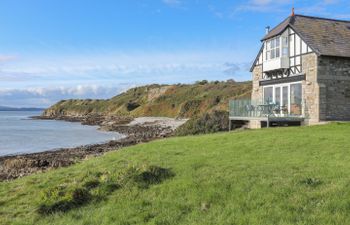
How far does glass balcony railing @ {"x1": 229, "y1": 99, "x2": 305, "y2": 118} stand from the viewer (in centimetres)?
2708

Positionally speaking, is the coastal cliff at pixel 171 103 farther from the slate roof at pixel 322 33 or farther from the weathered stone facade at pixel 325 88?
the weathered stone facade at pixel 325 88

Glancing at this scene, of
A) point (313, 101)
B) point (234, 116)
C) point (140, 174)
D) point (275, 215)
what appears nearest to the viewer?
point (275, 215)

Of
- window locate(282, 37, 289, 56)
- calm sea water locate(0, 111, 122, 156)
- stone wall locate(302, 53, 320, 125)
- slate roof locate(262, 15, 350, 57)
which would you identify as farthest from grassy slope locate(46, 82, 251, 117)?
stone wall locate(302, 53, 320, 125)

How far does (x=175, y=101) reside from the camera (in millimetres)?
86562

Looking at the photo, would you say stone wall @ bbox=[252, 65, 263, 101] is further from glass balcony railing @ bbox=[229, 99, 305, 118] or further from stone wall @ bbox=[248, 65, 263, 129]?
glass balcony railing @ bbox=[229, 99, 305, 118]

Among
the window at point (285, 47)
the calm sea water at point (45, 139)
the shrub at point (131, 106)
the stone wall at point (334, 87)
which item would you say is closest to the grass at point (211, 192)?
the stone wall at point (334, 87)

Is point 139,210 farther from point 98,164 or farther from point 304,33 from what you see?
point 304,33

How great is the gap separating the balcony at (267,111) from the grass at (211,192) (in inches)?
544

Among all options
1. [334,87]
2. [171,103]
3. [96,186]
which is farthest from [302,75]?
[171,103]

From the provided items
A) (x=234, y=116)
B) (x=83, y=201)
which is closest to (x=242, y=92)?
(x=234, y=116)

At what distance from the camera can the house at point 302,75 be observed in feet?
83.5

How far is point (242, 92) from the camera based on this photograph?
2719 inches

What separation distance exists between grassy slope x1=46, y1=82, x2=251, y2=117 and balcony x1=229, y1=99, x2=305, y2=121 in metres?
27.6

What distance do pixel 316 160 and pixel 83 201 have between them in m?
6.31
